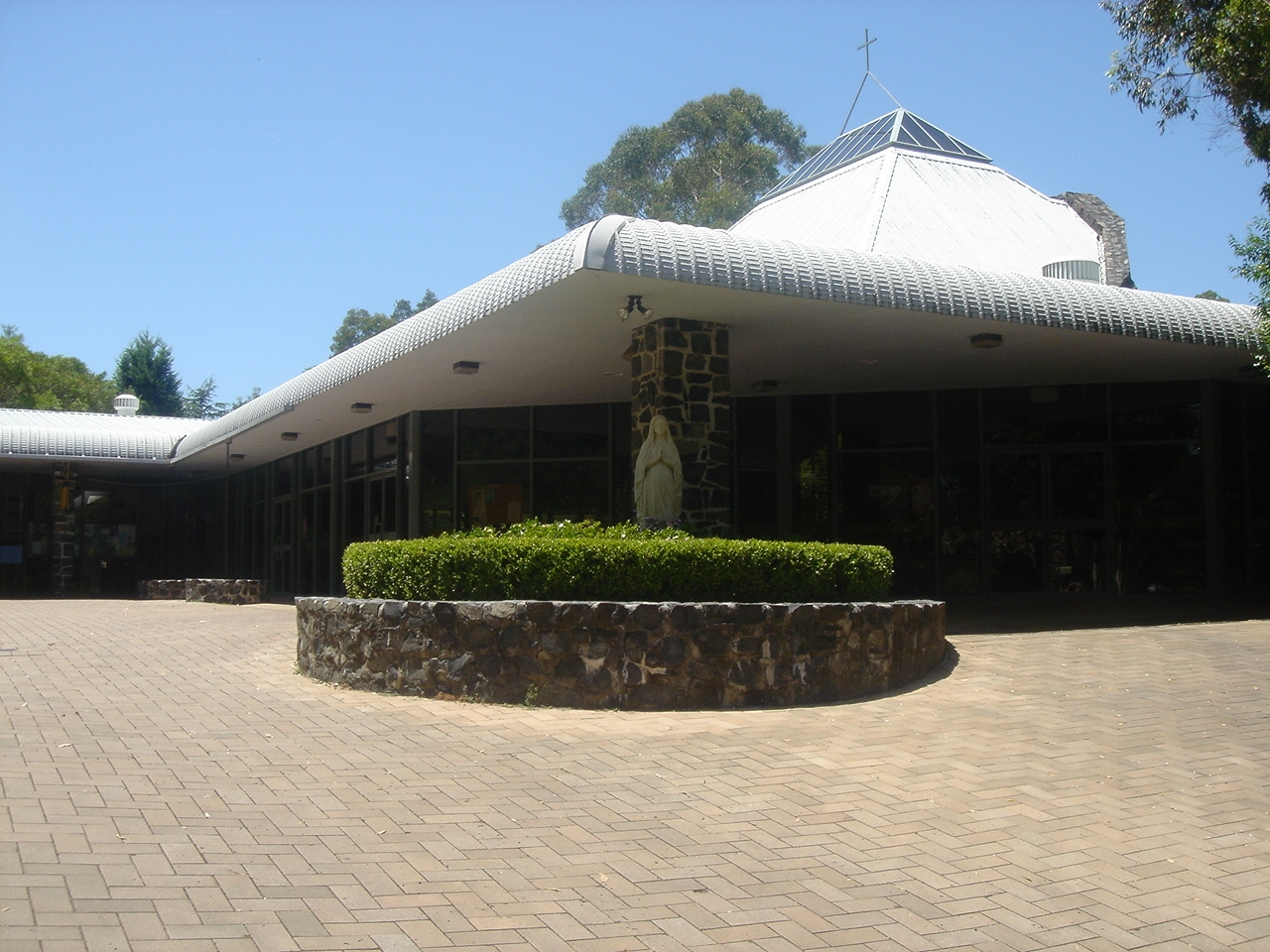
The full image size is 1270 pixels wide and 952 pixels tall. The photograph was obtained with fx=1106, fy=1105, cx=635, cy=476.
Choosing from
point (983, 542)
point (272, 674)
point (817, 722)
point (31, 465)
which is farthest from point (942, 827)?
point (31, 465)

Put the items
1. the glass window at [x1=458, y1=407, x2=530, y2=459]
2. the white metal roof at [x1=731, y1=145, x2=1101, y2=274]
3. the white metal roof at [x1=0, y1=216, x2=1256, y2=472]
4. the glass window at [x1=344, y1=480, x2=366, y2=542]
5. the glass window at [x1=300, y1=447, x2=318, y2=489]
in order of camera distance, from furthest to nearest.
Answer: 1. the glass window at [x1=300, y1=447, x2=318, y2=489]
2. the glass window at [x1=344, y1=480, x2=366, y2=542]
3. the glass window at [x1=458, y1=407, x2=530, y2=459]
4. the white metal roof at [x1=731, y1=145, x2=1101, y2=274]
5. the white metal roof at [x1=0, y1=216, x2=1256, y2=472]

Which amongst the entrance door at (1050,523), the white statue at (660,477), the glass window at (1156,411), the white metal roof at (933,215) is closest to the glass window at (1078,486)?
the entrance door at (1050,523)

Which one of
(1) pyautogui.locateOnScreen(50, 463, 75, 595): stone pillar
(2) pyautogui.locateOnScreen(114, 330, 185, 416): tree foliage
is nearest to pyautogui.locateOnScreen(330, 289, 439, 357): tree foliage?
(2) pyautogui.locateOnScreen(114, 330, 185, 416): tree foliage

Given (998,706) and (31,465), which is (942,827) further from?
(31,465)

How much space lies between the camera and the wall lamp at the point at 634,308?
34.9 ft

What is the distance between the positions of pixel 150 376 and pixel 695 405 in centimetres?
4714

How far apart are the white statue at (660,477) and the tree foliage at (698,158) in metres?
34.2

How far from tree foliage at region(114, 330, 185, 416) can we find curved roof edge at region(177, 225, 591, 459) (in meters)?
36.4

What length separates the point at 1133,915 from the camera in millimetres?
4617

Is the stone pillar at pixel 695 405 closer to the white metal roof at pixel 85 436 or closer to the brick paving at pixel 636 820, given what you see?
the brick paving at pixel 636 820

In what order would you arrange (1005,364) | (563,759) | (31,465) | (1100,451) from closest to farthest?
(563,759) → (1005,364) → (1100,451) → (31,465)

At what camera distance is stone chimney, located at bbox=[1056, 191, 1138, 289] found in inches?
742

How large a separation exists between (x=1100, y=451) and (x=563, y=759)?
1190 cm

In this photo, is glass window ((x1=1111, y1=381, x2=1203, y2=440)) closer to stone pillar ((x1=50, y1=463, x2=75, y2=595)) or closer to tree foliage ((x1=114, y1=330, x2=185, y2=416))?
stone pillar ((x1=50, y1=463, x2=75, y2=595))
